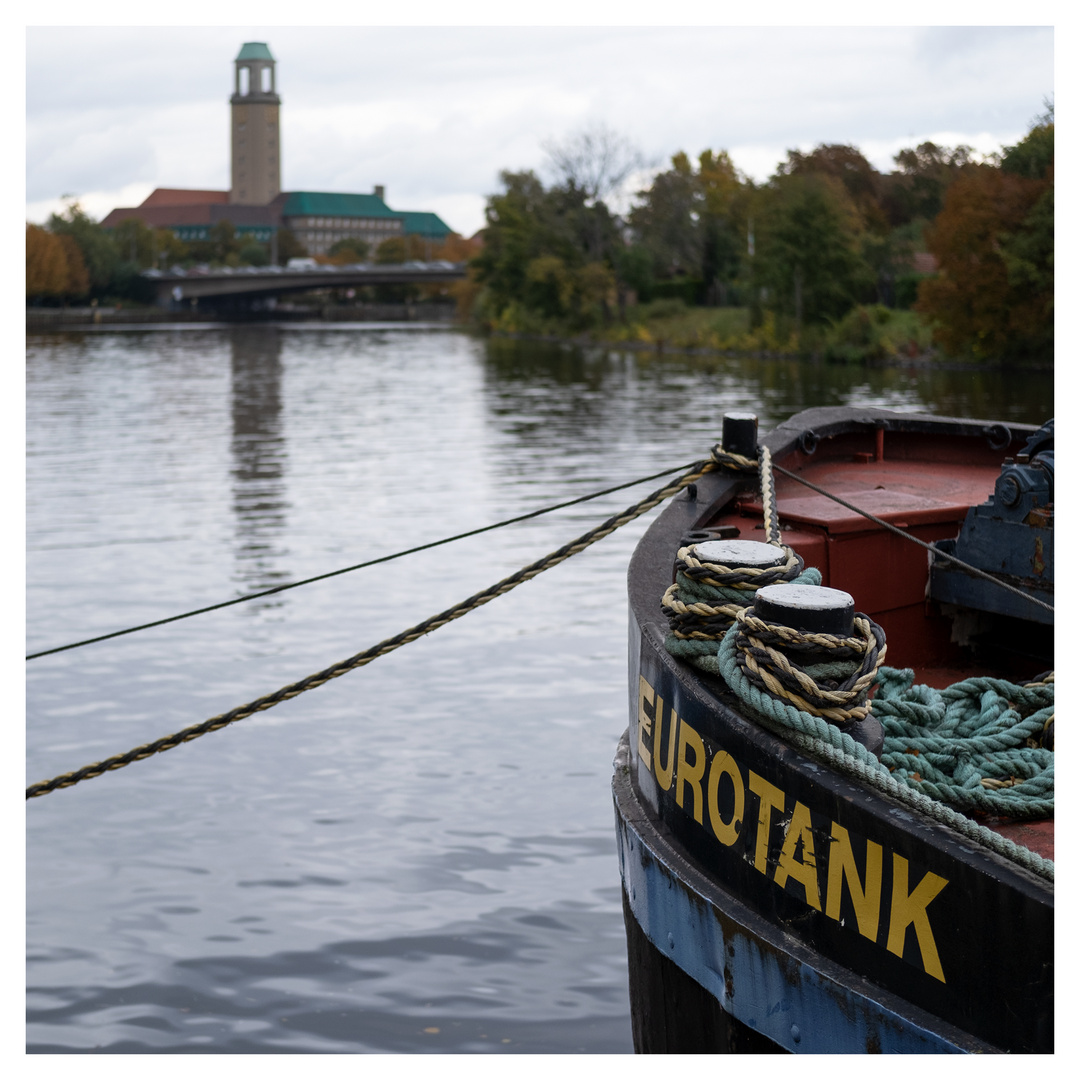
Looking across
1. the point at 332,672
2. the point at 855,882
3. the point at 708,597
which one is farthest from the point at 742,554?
the point at 332,672

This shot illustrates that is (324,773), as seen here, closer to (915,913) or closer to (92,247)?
(915,913)

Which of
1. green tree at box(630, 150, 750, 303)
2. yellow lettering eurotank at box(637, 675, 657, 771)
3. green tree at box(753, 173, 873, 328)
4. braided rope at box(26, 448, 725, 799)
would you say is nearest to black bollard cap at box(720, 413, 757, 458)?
braided rope at box(26, 448, 725, 799)

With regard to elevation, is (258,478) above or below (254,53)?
below

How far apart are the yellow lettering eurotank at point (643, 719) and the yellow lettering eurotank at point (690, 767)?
240 mm

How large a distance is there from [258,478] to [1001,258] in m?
25.2

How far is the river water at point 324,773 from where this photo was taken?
4801 mm

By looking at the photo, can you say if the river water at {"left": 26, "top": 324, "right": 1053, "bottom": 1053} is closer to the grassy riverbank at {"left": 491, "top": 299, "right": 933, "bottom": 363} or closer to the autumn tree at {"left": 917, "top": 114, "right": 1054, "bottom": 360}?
the autumn tree at {"left": 917, "top": 114, "right": 1054, "bottom": 360}

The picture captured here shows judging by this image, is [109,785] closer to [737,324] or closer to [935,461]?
[935,461]

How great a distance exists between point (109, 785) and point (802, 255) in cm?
4316

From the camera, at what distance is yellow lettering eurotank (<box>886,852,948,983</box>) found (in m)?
2.38

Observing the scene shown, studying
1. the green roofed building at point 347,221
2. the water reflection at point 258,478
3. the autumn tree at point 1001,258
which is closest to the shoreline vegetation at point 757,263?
the autumn tree at point 1001,258

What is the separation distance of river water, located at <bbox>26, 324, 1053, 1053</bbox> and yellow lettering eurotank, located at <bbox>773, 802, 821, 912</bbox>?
2068mm

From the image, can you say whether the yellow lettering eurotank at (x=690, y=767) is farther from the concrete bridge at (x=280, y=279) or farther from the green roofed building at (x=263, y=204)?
the green roofed building at (x=263, y=204)

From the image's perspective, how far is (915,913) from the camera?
7.91 ft
